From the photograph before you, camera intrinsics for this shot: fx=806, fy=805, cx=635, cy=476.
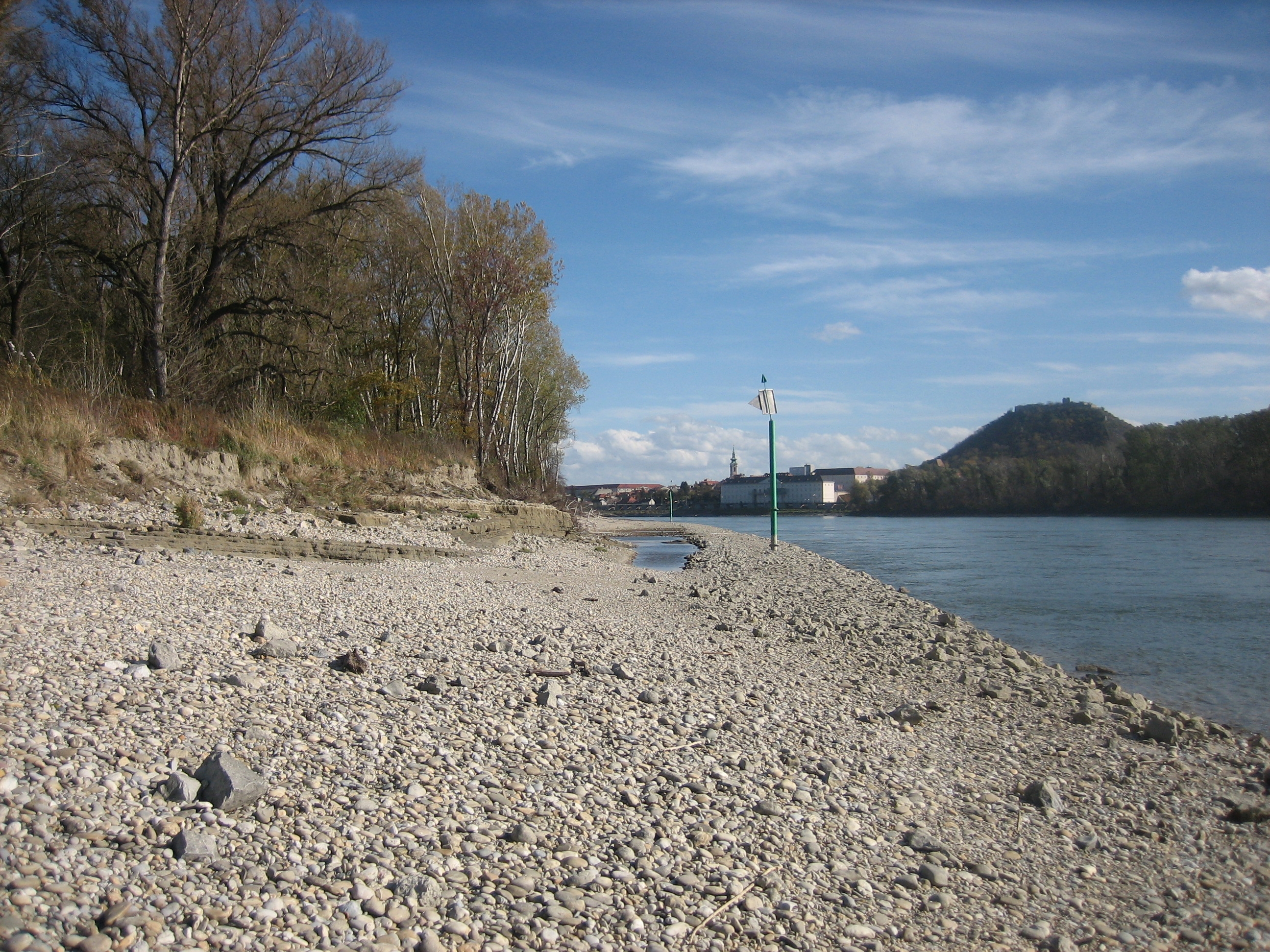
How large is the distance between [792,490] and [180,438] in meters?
141

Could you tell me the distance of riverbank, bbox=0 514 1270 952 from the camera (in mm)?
2893

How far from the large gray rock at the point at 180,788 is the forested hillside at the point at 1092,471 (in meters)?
78.5

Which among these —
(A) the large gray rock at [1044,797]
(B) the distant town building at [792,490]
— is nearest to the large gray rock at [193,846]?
(A) the large gray rock at [1044,797]

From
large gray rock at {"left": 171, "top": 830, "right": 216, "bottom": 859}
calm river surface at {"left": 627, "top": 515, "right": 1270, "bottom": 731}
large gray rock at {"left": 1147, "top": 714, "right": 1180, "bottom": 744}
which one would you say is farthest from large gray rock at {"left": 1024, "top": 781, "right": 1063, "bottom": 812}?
large gray rock at {"left": 171, "top": 830, "right": 216, "bottom": 859}

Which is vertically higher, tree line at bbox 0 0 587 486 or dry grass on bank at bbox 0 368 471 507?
tree line at bbox 0 0 587 486

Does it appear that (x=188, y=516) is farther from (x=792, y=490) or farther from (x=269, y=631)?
(x=792, y=490)

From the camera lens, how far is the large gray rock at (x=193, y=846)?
2.90 metres

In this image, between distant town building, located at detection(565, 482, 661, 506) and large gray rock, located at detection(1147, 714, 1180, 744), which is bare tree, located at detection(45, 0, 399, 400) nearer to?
large gray rock, located at detection(1147, 714, 1180, 744)

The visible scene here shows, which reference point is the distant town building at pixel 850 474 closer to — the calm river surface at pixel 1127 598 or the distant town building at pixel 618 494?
the distant town building at pixel 618 494

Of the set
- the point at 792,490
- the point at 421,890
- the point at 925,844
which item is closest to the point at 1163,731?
the point at 925,844

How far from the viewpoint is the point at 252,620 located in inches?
244

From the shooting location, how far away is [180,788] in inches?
128

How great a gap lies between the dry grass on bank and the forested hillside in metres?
70.9

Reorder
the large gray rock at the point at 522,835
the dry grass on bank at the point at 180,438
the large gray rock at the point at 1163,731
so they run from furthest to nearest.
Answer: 1. the dry grass on bank at the point at 180,438
2. the large gray rock at the point at 1163,731
3. the large gray rock at the point at 522,835
